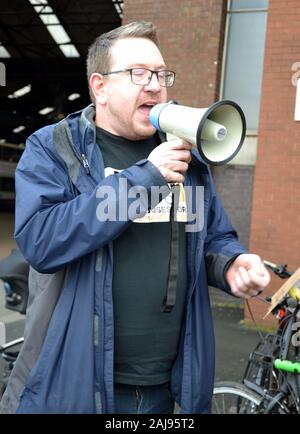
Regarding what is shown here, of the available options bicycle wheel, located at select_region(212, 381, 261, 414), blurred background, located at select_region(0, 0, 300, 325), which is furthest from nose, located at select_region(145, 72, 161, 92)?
blurred background, located at select_region(0, 0, 300, 325)

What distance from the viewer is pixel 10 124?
23.7 meters

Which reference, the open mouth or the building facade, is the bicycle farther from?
the building facade

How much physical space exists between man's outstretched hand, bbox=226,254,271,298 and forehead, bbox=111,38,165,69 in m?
0.81

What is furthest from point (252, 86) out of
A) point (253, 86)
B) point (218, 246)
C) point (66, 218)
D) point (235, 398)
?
point (66, 218)

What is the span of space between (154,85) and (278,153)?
4358 millimetres

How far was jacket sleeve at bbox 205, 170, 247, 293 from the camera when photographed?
2004mm

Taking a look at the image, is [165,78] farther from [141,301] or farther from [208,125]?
[141,301]

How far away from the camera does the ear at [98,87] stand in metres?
1.97

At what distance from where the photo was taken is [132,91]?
1.86 metres

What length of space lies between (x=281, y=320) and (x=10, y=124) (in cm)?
2241

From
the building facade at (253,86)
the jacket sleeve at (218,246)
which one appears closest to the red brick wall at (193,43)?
the building facade at (253,86)

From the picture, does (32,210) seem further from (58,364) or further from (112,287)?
(58,364)

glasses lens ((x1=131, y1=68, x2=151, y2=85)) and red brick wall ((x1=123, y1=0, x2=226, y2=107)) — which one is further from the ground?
red brick wall ((x1=123, y1=0, x2=226, y2=107))

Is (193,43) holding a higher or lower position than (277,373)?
higher
